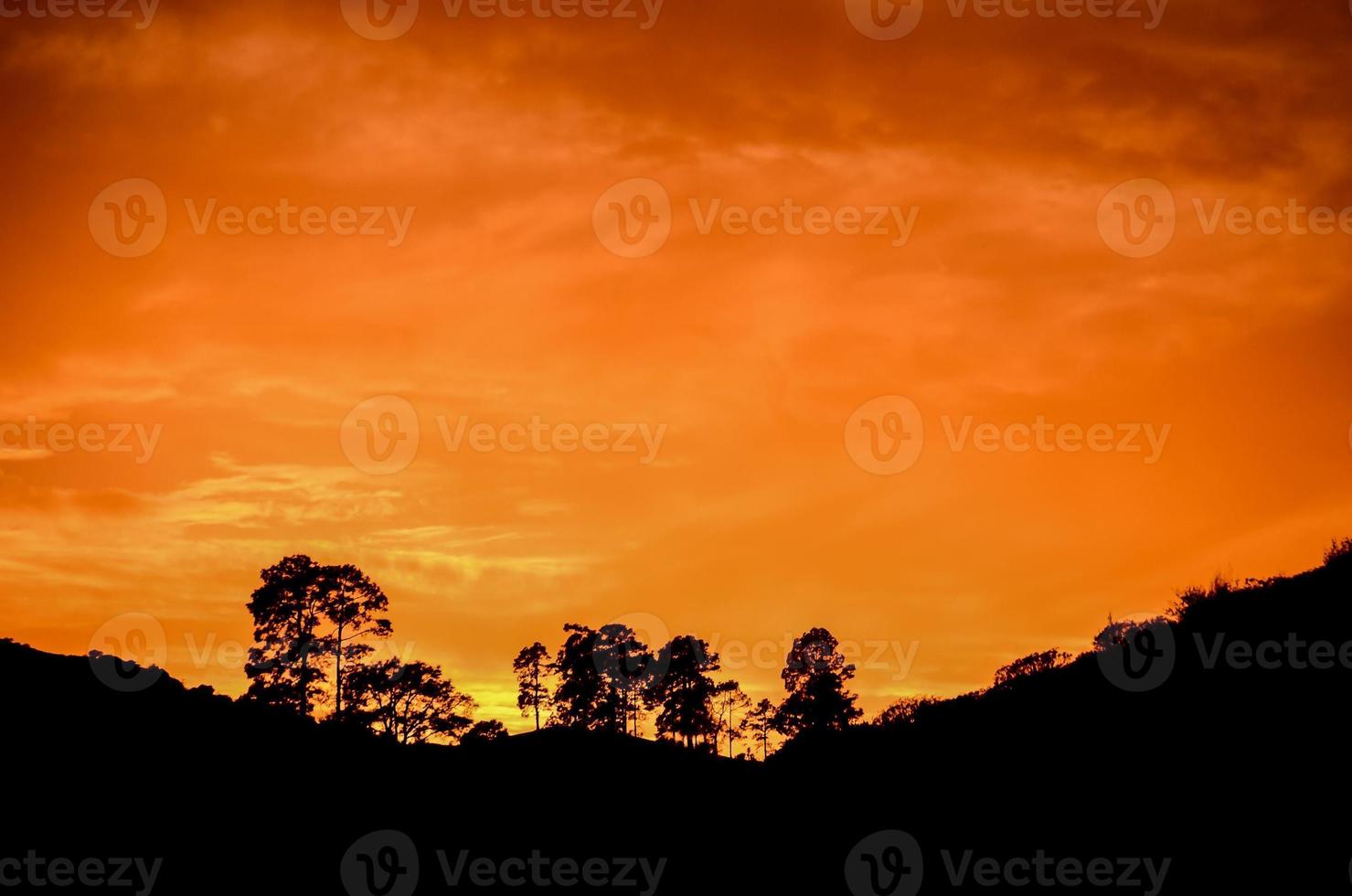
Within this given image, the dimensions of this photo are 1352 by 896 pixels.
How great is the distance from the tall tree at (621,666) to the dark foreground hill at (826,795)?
129 feet

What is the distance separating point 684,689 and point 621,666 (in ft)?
18.9

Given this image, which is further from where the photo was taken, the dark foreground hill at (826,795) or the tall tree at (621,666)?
the tall tree at (621,666)

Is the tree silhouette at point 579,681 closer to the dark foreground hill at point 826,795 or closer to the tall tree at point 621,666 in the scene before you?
the tall tree at point 621,666

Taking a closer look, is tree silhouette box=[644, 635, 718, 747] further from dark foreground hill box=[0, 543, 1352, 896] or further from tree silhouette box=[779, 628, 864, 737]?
dark foreground hill box=[0, 543, 1352, 896]

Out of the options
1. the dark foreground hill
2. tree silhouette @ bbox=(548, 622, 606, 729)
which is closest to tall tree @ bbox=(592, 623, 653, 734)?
tree silhouette @ bbox=(548, 622, 606, 729)

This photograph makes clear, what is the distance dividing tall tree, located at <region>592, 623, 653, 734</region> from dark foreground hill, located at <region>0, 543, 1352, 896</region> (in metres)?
39.3

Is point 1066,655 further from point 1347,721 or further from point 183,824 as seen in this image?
point 183,824

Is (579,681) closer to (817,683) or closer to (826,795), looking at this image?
(817,683)

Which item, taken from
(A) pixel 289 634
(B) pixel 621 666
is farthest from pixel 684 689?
(A) pixel 289 634

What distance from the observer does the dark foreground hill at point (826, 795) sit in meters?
18.2

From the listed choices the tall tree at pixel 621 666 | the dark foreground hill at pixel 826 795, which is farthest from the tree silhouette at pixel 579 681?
the dark foreground hill at pixel 826 795

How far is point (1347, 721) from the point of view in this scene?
18188 millimetres

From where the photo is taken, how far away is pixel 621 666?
76.3 meters

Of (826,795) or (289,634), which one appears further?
(289,634)
